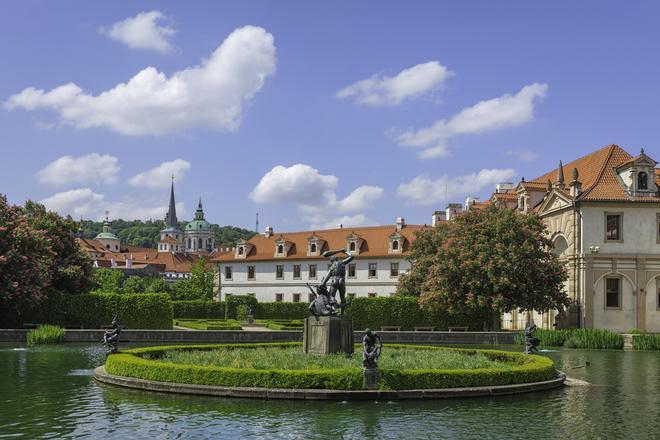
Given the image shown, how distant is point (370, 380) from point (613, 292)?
3806cm

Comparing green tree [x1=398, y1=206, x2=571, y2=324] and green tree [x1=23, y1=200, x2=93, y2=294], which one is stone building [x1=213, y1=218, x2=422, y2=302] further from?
green tree [x1=23, y1=200, x2=93, y2=294]

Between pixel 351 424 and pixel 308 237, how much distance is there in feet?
233

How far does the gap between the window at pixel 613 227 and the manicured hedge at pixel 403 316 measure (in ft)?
37.1

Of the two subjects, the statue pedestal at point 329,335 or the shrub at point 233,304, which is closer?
the statue pedestal at point 329,335

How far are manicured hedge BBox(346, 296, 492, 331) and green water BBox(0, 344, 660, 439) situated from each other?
3255 cm

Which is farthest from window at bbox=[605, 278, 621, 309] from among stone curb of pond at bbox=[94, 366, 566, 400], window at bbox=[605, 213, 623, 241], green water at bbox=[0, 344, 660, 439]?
stone curb of pond at bbox=[94, 366, 566, 400]

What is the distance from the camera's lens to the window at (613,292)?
53.8 meters

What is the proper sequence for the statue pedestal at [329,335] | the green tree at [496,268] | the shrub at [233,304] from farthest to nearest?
1. the shrub at [233,304]
2. the green tree at [496,268]
3. the statue pedestal at [329,335]

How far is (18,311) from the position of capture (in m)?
49.0

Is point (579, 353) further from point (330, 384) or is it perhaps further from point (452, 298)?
point (330, 384)

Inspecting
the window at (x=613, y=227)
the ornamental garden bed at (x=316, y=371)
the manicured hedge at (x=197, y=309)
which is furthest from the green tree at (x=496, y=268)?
the manicured hedge at (x=197, y=309)

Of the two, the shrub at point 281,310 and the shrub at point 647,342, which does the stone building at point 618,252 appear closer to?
the shrub at point 647,342

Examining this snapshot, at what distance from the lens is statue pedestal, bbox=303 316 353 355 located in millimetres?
27844

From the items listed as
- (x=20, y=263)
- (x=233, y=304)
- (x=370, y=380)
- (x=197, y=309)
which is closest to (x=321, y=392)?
(x=370, y=380)
